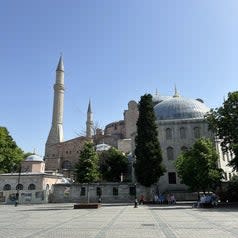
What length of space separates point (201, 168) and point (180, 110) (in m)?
16.2

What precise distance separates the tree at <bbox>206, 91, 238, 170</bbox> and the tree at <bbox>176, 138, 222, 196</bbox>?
2103mm

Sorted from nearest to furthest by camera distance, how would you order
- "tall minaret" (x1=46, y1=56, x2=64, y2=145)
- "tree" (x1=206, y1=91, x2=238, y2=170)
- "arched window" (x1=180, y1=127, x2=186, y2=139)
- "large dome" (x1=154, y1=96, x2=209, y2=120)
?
1. "tree" (x1=206, y1=91, x2=238, y2=170)
2. "arched window" (x1=180, y1=127, x2=186, y2=139)
3. "large dome" (x1=154, y1=96, x2=209, y2=120)
4. "tall minaret" (x1=46, y1=56, x2=64, y2=145)

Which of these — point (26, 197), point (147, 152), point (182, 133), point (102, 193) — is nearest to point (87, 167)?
point (102, 193)

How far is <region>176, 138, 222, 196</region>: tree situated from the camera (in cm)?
2789

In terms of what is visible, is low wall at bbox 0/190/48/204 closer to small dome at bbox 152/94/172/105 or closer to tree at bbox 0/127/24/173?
tree at bbox 0/127/24/173

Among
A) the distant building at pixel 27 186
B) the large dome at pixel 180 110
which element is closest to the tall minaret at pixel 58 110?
the distant building at pixel 27 186

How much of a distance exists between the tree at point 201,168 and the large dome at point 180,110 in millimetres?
13092

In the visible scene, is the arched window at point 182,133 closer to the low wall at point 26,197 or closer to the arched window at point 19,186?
the low wall at point 26,197

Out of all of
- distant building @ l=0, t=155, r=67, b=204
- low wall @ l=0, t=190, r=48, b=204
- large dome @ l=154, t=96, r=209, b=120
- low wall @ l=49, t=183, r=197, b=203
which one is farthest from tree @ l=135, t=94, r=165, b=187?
distant building @ l=0, t=155, r=67, b=204

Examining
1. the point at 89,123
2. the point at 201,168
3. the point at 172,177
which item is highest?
the point at 89,123

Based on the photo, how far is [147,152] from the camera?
3266 centimetres

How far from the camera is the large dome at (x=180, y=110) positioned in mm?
42812

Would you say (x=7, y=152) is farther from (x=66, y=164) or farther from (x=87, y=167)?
(x=66, y=164)

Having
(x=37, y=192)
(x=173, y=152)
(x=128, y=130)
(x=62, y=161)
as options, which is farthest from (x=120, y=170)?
(x=62, y=161)
